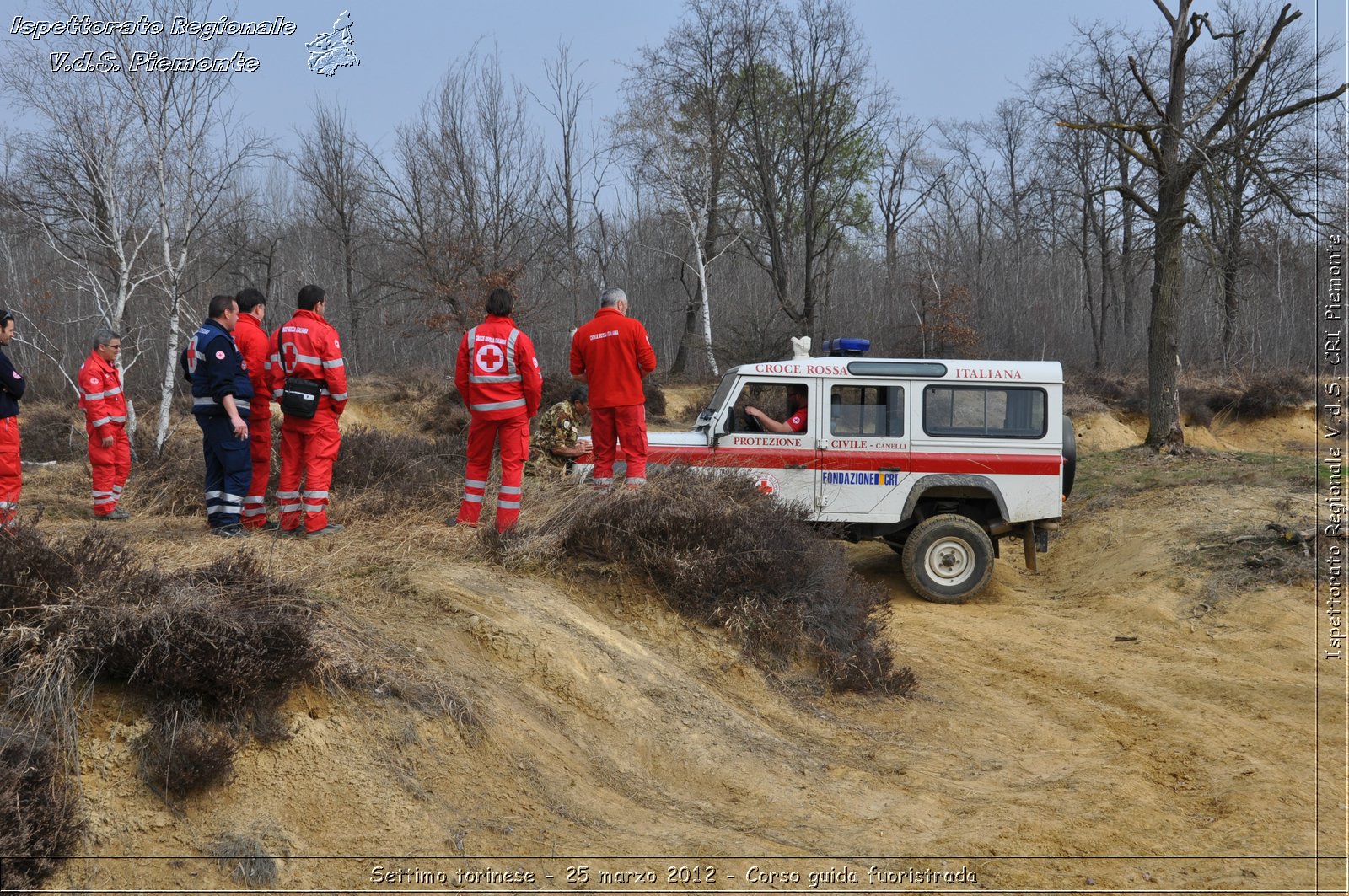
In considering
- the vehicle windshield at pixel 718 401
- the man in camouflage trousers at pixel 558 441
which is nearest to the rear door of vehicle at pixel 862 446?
the vehicle windshield at pixel 718 401

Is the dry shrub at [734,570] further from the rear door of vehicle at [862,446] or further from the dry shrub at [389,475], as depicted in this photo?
the rear door of vehicle at [862,446]

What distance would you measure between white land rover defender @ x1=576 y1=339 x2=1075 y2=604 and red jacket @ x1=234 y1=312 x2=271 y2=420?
3.11 meters

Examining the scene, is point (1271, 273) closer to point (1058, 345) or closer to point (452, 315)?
point (1058, 345)

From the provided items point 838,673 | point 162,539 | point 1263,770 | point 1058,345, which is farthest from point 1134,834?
point 1058,345

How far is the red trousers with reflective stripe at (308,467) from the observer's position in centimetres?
736

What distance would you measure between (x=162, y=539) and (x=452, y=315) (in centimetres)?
1675

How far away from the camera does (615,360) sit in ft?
26.7

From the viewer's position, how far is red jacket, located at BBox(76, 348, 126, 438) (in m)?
9.76

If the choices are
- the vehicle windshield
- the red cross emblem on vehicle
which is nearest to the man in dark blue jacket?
the red cross emblem on vehicle

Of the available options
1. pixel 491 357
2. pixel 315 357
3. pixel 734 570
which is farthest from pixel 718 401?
pixel 315 357

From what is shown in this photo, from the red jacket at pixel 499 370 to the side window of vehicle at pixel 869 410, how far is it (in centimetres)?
343

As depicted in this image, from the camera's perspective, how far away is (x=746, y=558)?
7070mm

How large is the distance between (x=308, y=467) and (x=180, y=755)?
151 inches

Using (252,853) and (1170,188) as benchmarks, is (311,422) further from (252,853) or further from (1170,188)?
(1170,188)
